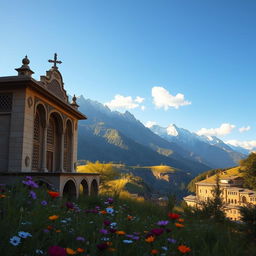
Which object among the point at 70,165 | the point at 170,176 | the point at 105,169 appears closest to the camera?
the point at 70,165

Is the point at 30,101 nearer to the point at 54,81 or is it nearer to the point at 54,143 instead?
the point at 54,81

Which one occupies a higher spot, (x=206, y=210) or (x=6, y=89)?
(x=6, y=89)

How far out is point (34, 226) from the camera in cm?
371

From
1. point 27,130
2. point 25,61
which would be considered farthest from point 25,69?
point 27,130

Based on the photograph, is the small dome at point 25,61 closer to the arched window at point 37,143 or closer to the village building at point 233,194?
the arched window at point 37,143

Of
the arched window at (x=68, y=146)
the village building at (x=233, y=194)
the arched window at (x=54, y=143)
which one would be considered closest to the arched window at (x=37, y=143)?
the arched window at (x=54, y=143)

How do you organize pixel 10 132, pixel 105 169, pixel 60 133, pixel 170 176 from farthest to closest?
pixel 170 176 < pixel 105 169 < pixel 60 133 < pixel 10 132

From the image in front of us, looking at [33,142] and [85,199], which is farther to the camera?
[33,142]

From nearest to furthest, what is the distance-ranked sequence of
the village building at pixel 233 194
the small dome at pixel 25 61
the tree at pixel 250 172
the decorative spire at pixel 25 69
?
the decorative spire at pixel 25 69 → the small dome at pixel 25 61 → the tree at pixel 250 172 → the village building at pixel 233 194

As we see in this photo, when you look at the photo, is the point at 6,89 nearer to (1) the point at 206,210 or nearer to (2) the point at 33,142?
(2) the point at 33,142

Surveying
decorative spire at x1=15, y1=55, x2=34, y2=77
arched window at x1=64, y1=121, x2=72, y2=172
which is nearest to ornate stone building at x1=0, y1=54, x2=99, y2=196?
decorative spire at x1=15, y1=55, x2=34, y2=77

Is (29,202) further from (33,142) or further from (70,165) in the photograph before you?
(70,165)

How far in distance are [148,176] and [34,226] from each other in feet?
525

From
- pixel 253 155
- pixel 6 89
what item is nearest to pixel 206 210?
pixel 6 89
